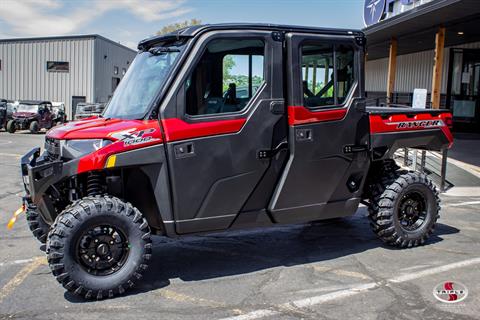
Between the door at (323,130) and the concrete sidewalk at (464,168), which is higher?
the door at (323,130)

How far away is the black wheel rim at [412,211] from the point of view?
5.86 m

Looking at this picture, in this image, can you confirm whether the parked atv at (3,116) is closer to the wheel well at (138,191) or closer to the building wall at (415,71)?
the building wall at (415,71)

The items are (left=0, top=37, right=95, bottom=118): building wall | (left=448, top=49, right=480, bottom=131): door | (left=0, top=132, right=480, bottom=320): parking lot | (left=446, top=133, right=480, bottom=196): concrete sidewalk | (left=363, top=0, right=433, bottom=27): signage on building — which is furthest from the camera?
(left=0, top=37, right=95, bottom=118): building wall

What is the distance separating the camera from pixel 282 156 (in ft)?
16.1

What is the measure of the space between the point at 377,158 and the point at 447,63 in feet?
51.7

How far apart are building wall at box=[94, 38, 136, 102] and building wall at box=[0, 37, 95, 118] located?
1.79 feet

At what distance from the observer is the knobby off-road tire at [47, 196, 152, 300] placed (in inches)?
163

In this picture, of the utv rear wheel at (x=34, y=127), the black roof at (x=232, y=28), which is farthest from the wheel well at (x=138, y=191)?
the utv rear wheel at (x=34, y=127)

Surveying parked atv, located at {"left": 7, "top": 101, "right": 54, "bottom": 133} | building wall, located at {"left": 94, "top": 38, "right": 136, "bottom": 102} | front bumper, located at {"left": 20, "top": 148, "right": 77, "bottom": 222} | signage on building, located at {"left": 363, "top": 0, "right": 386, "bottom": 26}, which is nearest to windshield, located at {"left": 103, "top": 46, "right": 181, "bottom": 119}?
front bumper, located at {"left": 20, "top": 148, "right": 77, "bottom": 222}

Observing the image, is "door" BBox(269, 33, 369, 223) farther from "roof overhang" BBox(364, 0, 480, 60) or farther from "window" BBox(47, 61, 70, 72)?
"window" BBox(47, 61, 70, 72)

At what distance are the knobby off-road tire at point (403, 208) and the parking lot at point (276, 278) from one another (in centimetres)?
17

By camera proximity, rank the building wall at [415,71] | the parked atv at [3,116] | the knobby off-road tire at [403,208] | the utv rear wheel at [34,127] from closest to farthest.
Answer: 1. the knobby off-road tire at [403,208]
2. the building wall at [415,71]
3. the utv rear wheel at [34,127]
4. the parked atv at [3,116]

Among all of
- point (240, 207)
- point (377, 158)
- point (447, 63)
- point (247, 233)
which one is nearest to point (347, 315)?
point (240, 207)

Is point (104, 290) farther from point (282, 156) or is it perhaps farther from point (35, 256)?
point (282, 156)
